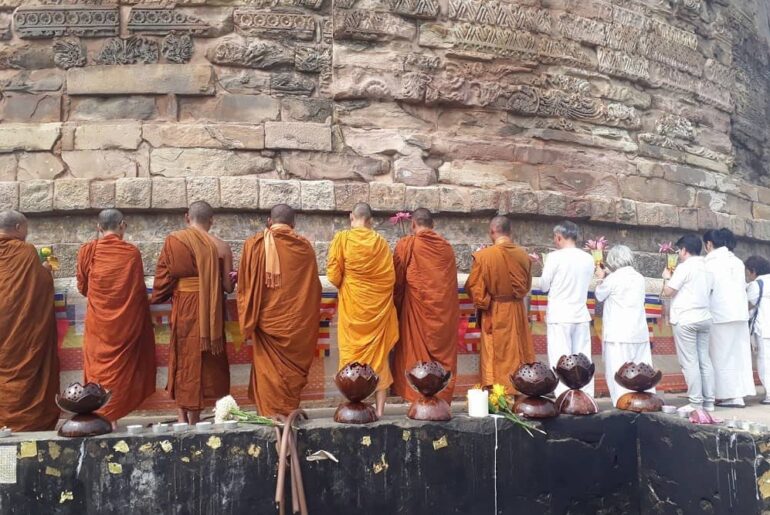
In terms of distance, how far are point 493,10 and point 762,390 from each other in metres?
5.33

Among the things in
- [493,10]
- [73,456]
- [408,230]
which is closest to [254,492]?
[73,456]

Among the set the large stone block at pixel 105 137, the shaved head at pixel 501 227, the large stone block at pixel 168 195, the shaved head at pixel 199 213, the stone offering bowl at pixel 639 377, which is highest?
the large stone block at pixel 105 137

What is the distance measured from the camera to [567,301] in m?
6.34

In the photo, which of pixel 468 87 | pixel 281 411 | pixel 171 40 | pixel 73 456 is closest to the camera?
pixel 73 456

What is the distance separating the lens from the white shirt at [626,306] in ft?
21.2

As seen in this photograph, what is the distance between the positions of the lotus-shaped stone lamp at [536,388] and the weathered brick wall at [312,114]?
13.4 feet

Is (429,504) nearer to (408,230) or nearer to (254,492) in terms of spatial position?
(254,492)

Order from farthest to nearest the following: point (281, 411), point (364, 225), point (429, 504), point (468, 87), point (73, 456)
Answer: point (468, 87), point (364, 225), point (281, 411), point (429, 504), point (73, 456)

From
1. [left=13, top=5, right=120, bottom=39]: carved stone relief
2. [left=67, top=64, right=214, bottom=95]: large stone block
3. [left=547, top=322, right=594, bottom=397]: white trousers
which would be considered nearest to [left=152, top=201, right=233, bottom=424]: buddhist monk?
[left=67, top=64, right=214, bottom=95]: large stone block

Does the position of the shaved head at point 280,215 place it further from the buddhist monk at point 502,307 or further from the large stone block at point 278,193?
the buddhist monk at point 502,307

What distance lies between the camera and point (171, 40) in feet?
24.7

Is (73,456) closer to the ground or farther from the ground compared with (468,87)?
closer to the ground

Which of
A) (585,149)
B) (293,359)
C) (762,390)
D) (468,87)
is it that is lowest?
(762,390)

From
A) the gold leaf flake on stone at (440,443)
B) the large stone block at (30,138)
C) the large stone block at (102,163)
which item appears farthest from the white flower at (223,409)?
the large stone block at (30,138)
